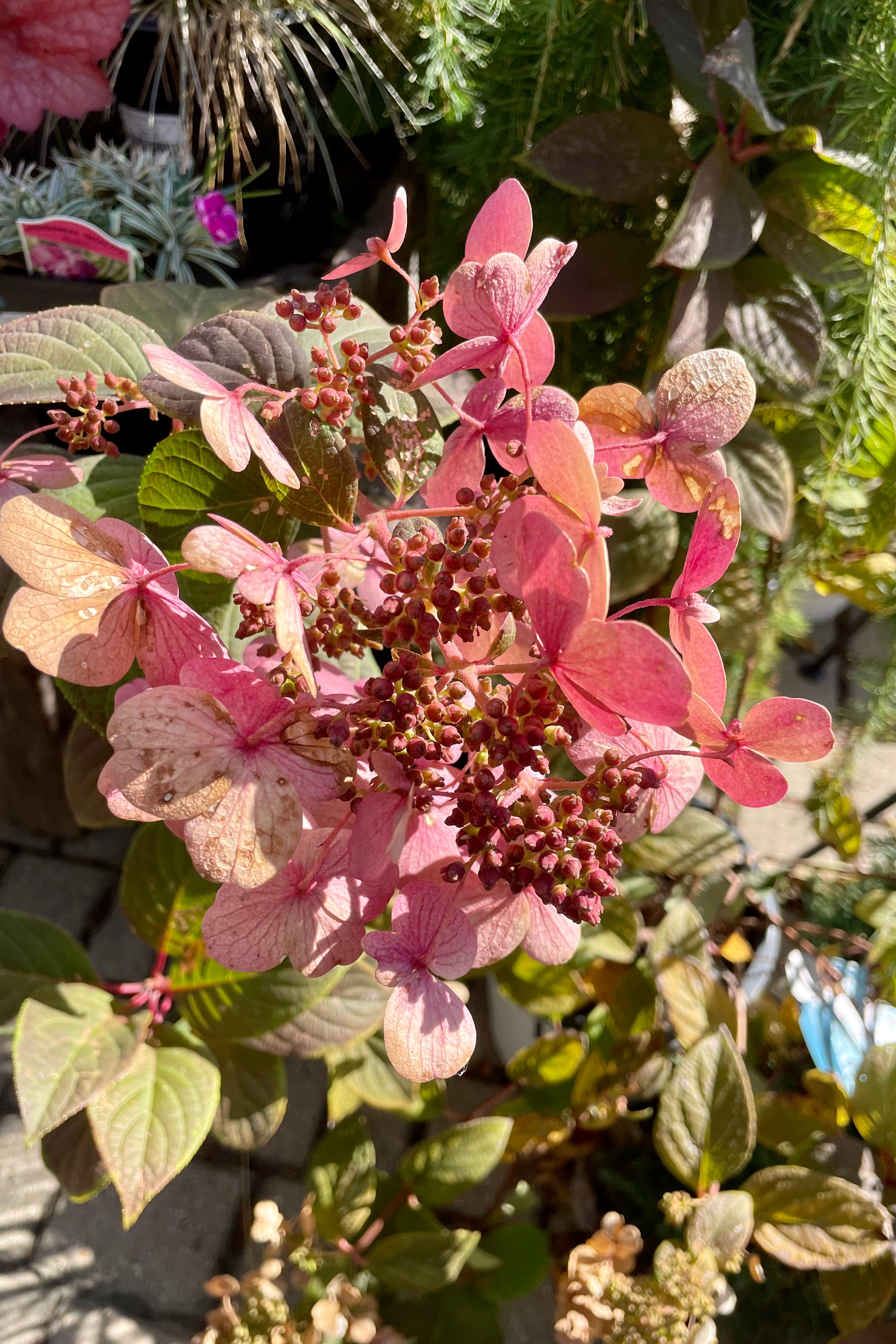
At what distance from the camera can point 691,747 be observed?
41cm

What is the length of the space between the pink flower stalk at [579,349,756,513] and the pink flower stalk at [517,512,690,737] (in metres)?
0.12

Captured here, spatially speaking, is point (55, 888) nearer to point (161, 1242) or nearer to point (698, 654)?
point (161, 1242)

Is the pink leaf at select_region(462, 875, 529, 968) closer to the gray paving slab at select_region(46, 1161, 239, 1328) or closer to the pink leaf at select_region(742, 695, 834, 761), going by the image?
the pink leaf at select_region(742, 695, 834, 761)

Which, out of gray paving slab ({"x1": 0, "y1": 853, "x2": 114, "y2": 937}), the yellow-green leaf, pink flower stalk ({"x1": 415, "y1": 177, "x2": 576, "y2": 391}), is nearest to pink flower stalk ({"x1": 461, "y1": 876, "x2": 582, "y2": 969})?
pink flower stalk ({"x1": 415, "y1": 177, "x2": 576, "y2": 391})

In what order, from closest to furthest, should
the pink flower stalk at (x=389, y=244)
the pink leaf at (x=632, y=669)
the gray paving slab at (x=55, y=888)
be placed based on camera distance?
1. the pink leaf at (x=632, y=669)
2. the pink flower stalk at (x=389, y=244)
3. the gray paving slab at (x=55, y=888)

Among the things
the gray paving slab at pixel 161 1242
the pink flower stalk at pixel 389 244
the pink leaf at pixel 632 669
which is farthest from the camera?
the gray paving slab at pixel 161 1242

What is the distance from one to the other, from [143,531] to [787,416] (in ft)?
2.11

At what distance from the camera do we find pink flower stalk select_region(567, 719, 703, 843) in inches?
15.4

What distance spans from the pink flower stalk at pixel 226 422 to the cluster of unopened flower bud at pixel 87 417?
0.11 m

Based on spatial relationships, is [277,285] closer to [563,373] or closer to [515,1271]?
[563,373]

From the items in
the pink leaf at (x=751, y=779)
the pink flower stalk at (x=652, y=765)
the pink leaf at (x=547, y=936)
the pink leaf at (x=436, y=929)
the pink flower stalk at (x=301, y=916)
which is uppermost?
the pink leaf at (x=751, y=779)

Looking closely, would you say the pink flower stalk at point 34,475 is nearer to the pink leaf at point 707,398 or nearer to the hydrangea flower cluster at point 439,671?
the hydrangea flower cluster at point 439,671

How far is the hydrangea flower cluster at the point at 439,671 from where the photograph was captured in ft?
1.02

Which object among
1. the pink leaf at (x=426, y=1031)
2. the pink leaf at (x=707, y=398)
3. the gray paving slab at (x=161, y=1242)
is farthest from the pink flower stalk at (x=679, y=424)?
the gray paving slab at (x=161, y=1242)
